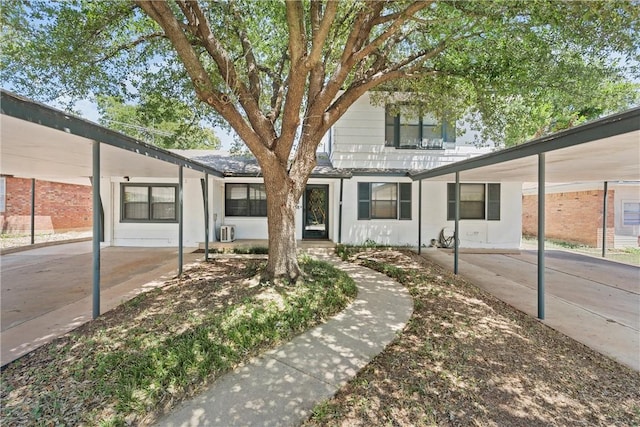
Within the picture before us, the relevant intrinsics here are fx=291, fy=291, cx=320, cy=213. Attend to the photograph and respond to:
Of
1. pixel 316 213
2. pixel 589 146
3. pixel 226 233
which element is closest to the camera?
pixel 589 146

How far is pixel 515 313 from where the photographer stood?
4.89 meters

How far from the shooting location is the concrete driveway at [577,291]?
404 centimetres

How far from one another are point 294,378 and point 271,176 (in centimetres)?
367

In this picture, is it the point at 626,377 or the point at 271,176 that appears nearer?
the point at 626,377

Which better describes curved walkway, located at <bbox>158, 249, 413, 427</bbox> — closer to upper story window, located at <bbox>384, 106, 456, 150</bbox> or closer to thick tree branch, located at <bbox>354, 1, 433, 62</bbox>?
thick tree branch, located at <bbox>354, 1, 433, 62</bbox>

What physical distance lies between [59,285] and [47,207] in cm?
1282

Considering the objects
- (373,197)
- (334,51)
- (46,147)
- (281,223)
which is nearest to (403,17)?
(334,51)

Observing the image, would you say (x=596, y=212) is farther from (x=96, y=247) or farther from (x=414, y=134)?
(x=96, y=247)

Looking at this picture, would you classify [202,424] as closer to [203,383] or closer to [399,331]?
[203,383]

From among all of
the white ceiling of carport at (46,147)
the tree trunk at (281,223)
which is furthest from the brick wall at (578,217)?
the white ceiling of carport at (46,147)

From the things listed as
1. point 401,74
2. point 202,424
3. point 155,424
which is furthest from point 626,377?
point 401,74

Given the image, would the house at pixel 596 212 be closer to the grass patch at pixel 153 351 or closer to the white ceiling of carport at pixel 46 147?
the grass patch at pixel 153 351

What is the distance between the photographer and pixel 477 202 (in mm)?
11352

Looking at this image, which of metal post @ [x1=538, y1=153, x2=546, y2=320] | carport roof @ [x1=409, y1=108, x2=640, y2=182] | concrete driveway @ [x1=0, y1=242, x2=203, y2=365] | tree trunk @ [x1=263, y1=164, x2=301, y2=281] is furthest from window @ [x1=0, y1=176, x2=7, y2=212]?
metal post @ [x1=538, y1=153, x2=546, y2=320]
